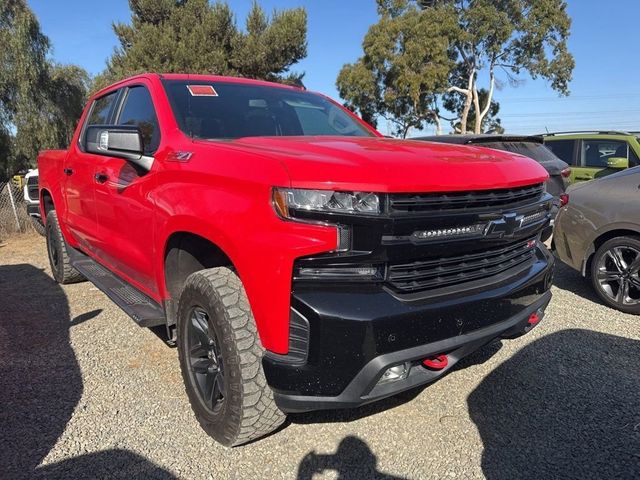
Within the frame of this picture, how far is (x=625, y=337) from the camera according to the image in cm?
397

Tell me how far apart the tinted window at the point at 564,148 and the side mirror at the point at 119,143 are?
8.20 m

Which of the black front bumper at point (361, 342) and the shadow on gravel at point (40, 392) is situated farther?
the shadow on gravel at point (40, 392)

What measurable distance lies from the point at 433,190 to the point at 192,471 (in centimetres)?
Answer: 172

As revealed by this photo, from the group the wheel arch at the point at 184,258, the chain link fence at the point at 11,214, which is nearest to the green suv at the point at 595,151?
the wheel arch at the point at 184,258

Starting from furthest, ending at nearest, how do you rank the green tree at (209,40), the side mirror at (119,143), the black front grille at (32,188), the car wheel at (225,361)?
the green tree at (209,40) → the black front grille at (32,188) → the side mirror at (119,143) → the car wheel at (225,361)

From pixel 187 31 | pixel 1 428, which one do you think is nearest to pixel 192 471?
pixel 1 428

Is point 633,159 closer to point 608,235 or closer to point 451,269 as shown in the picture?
point 608,235

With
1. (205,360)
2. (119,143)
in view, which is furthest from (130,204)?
(205,360)

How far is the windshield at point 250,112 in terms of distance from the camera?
3.10m

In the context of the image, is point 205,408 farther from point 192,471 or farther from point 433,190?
point 433,190

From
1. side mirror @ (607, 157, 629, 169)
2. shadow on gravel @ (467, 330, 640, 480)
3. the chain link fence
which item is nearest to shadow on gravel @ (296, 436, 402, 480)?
shadow on gravel @ (467, 330, 640, 480)

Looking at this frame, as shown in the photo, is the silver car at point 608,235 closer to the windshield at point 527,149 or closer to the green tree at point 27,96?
the windshield at point 527,149

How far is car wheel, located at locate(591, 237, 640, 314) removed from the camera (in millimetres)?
4512

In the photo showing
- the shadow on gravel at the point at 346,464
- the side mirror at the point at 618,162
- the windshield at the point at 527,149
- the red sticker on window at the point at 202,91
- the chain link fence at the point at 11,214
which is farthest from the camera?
the chain link fence at the point at 11,214
